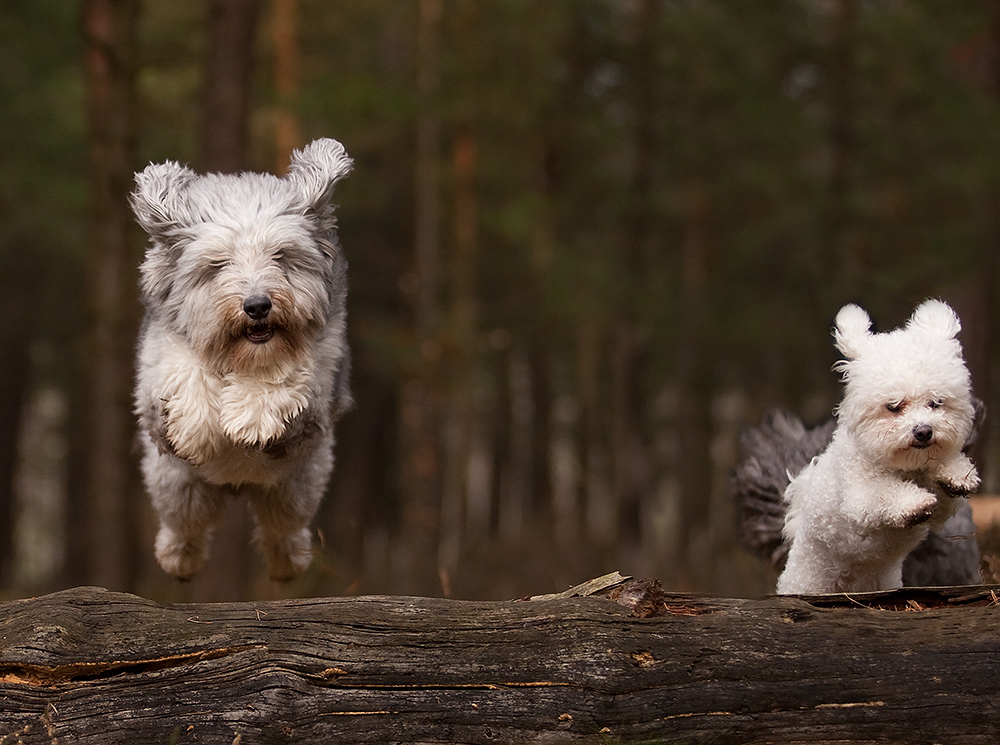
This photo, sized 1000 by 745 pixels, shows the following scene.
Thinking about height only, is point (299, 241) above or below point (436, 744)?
above

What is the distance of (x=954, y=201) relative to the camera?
647 inches

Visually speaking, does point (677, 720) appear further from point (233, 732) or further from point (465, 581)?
point (465, 581)

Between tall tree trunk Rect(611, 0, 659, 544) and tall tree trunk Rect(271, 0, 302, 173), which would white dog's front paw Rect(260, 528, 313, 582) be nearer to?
tall tree trunk Rect(271, 0, 302, 173)

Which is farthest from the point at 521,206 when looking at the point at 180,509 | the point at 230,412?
the point at 230,412

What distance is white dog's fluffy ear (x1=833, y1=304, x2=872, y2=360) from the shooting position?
14.1 feet

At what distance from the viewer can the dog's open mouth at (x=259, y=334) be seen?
12.1 feet

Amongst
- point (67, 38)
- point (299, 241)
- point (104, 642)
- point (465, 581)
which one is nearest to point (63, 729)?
point (104, 642)

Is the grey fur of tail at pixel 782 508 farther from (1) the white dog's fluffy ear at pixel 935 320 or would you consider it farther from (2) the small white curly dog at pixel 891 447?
(1) the white dog's fluffy ear at pixel 935 320

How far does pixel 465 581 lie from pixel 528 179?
32.6 ft

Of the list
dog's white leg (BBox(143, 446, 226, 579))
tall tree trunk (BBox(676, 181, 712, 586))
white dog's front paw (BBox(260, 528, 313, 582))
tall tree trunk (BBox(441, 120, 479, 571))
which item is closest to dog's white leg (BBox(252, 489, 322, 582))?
white dog's front paw (BBox(260, 528, 313, 582))

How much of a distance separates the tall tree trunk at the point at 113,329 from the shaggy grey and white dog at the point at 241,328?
141 inches

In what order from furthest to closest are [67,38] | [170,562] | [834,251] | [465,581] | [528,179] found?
[528,179] < [834,251] < [67,38] < [465,581] < [170,562]

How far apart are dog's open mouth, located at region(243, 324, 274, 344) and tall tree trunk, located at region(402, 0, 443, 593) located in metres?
9.77

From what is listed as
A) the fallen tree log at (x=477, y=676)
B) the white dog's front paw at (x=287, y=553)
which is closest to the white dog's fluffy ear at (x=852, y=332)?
the fallen tree log at (x=477, y=676)
